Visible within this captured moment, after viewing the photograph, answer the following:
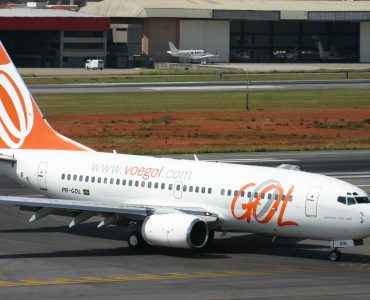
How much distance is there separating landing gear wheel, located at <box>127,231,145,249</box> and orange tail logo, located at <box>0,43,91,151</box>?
26.9 ft

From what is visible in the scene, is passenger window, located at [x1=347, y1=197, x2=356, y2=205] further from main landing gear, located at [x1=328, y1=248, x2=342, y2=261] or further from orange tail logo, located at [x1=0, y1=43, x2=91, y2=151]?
orange tail logo, located at [x1=0, y1=43, x2=91, y2=151]

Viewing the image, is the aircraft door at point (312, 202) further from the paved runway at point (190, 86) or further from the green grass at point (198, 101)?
the paved runway at point (190, 86)

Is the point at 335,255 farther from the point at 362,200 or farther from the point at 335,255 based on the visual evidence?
the point at 362,200

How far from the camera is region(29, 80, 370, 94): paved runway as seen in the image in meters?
146

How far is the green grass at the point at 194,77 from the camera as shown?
168 meters

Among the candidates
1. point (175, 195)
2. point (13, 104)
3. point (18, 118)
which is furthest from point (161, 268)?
point (13, 104)

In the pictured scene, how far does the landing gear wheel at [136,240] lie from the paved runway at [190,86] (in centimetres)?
9385

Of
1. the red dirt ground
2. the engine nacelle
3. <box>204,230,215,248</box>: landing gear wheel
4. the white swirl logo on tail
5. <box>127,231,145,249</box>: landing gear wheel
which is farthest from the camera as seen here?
the red dirt ground

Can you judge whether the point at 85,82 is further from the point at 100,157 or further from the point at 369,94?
the point at 100,157

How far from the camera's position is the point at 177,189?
4891 centimetres

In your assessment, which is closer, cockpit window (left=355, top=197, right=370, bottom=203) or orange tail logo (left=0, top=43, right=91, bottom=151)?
cockpit window (left=355, top=197, right=370, bottom=203)

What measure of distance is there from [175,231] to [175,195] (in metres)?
3.45

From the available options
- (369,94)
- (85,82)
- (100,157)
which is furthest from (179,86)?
(100,157)

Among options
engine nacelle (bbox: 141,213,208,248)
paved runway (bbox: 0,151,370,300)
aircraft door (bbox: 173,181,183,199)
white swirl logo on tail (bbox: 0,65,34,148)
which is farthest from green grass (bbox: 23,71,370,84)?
engine nacelle (bbox: 141,213,208,248)
